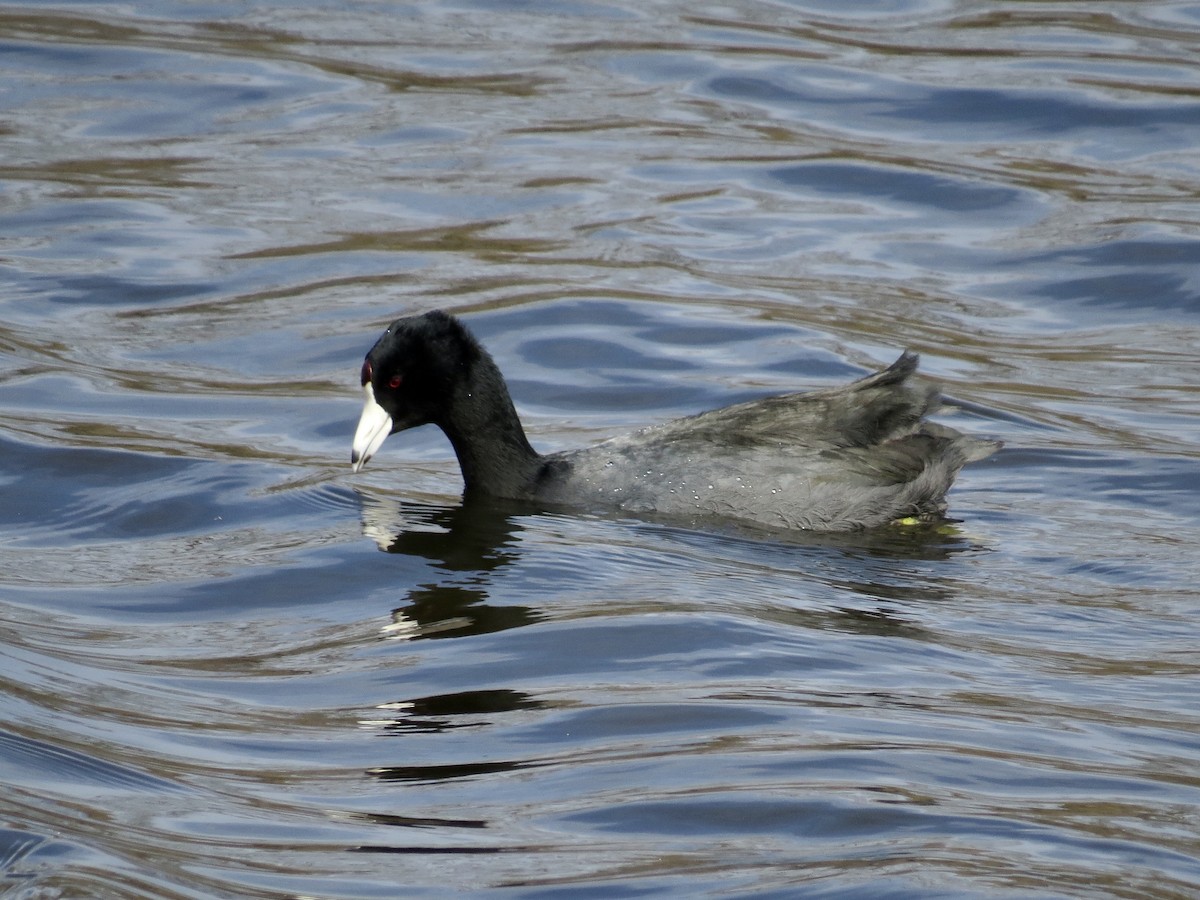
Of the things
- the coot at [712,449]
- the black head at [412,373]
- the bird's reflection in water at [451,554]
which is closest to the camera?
the bird's reflection in water at [451,554]

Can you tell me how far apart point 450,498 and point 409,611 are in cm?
184

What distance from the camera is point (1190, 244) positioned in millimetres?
12539

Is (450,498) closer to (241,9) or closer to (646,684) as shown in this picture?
(646,684)

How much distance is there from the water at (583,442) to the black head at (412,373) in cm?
37

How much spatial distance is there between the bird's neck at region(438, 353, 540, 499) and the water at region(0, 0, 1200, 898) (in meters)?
0.21

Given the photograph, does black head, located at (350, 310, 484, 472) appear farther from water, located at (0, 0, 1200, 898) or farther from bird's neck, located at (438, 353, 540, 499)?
water, located at (0, 0, 1200, 898)

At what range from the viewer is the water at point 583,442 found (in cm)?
473

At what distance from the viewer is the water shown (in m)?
4.73

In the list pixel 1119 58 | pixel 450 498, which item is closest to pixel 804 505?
pixel 450 498

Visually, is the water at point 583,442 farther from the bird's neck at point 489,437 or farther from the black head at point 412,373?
the black head at point 412,373

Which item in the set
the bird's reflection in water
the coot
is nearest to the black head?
the coot

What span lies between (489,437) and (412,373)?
447 millimetres

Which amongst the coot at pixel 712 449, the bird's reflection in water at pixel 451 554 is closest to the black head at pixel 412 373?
the coot at pixel 712 449

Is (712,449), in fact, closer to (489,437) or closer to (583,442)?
(489,437)
